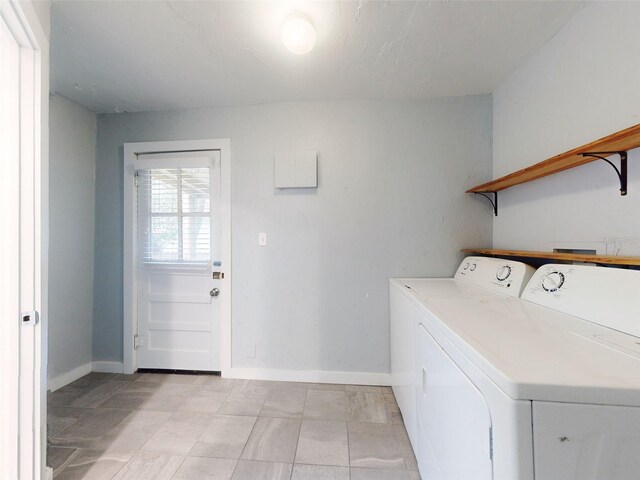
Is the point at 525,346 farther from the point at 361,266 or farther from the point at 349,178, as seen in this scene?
the point at 349,178

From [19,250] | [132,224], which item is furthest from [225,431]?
[132,224]

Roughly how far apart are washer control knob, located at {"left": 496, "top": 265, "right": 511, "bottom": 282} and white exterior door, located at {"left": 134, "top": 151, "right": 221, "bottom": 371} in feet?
6.52

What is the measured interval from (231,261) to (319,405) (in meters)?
1.27

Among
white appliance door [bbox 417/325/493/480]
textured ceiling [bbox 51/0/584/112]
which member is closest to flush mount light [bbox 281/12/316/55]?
textured ceiling [bbox 51/0/584/112]

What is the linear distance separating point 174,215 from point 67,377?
5.01 ft

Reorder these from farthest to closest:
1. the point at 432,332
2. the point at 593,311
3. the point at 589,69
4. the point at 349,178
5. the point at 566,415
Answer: the point at 349,178 < the point at 589,69 < the point at 432,332 < the point at 593,311 < the point at 566,415

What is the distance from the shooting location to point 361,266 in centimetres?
197

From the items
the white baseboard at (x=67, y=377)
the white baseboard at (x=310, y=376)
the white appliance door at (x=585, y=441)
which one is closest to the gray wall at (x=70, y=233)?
the white baseboard at (x=67, y=377)

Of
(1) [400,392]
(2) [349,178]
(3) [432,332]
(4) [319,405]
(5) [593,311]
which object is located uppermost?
(2) [349,178]

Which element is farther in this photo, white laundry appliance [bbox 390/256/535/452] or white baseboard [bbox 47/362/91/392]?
white baseboard [bbox 47/362/91/392]

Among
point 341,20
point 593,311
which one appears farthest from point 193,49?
point 593,311

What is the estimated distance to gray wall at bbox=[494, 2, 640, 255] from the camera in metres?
1.01

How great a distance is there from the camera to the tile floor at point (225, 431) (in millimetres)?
1223

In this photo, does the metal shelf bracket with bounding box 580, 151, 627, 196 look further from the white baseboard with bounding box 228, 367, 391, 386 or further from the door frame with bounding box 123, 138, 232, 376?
the door frame with bounding box 123, 138, 232, 376
